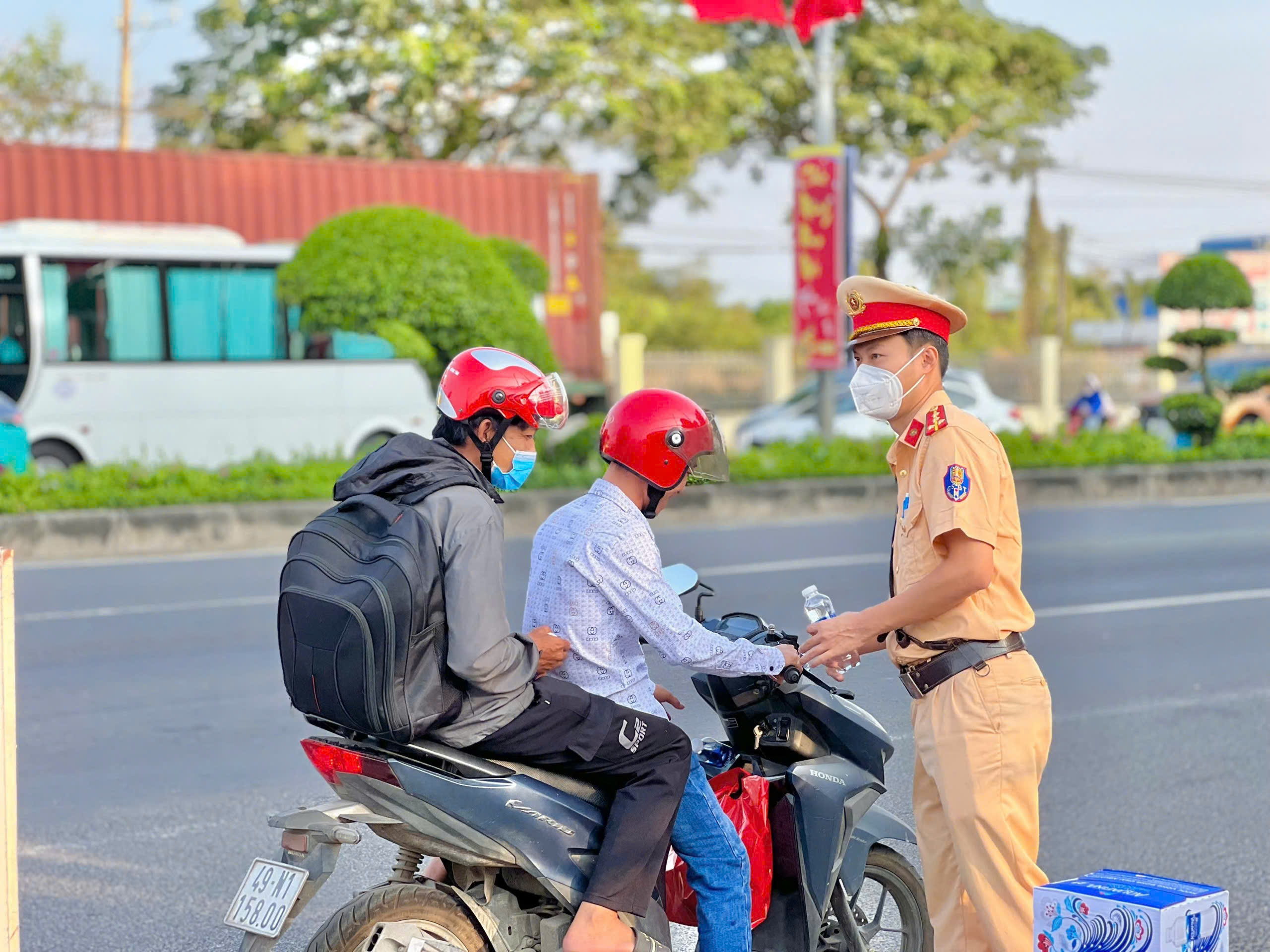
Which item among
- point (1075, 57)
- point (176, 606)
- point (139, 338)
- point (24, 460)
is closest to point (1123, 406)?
point (1075, 57)

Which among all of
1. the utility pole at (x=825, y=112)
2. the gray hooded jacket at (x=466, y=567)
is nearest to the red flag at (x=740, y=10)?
the utility pole at (x=825, y=112)

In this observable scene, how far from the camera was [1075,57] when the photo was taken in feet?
104

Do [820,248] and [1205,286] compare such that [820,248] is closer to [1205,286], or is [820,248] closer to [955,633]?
[1205,286]

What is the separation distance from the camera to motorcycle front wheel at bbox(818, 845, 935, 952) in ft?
11.0

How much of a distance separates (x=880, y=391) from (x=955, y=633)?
1.71ft

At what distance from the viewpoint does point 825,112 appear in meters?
17.1

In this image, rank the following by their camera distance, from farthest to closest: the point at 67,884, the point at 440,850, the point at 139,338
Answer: the point at 139,338, the point at 67,884, the point at 440,850

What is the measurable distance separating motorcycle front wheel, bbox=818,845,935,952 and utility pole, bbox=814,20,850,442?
45.7 feet

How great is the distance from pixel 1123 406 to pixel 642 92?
45.0ft

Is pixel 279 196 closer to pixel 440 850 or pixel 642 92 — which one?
pixel 642 92

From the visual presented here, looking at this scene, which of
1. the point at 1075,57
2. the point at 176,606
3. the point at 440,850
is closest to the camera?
the point at 440,850

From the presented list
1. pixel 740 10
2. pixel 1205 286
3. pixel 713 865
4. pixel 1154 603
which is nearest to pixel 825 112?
pixel 740 10

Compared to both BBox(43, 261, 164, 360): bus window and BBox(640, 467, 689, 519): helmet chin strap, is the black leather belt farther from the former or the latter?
BBox(43, 261, 164, 360): bus window

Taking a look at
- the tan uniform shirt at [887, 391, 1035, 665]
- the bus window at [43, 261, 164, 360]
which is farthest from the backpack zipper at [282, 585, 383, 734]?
the bus window at [43, 261, 164, 360]
